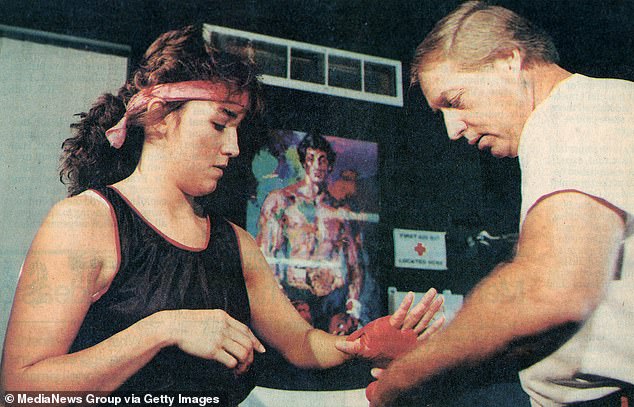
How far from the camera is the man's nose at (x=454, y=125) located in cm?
220

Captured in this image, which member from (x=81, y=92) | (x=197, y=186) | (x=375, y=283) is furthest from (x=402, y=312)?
(x=81, y=92)

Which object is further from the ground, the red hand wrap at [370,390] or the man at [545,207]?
the man at [545,207]

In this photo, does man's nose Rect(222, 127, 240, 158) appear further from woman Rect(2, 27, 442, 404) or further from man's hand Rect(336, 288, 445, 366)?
man's hand Rect(336, 288, 445, 366)

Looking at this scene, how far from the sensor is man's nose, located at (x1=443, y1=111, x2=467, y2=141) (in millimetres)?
2197

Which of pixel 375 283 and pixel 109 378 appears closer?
pixel 109 378

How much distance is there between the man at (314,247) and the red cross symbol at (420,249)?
0.68 feet

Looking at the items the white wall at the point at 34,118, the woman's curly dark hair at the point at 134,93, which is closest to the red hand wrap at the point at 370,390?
the woman's curly dark hair at the point at 134,93

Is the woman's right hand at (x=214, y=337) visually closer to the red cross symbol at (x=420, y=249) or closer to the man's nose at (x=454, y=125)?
the red cross symbol at (x=420, y=249)

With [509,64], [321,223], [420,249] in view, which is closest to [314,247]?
[321,223]

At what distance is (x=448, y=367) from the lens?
194cm

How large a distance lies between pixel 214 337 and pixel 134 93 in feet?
2.63

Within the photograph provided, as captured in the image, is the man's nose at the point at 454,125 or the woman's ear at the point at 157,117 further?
the man's nose at the point at 454,125

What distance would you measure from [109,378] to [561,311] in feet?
4.33

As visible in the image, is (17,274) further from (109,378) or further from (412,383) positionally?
(412,383)
